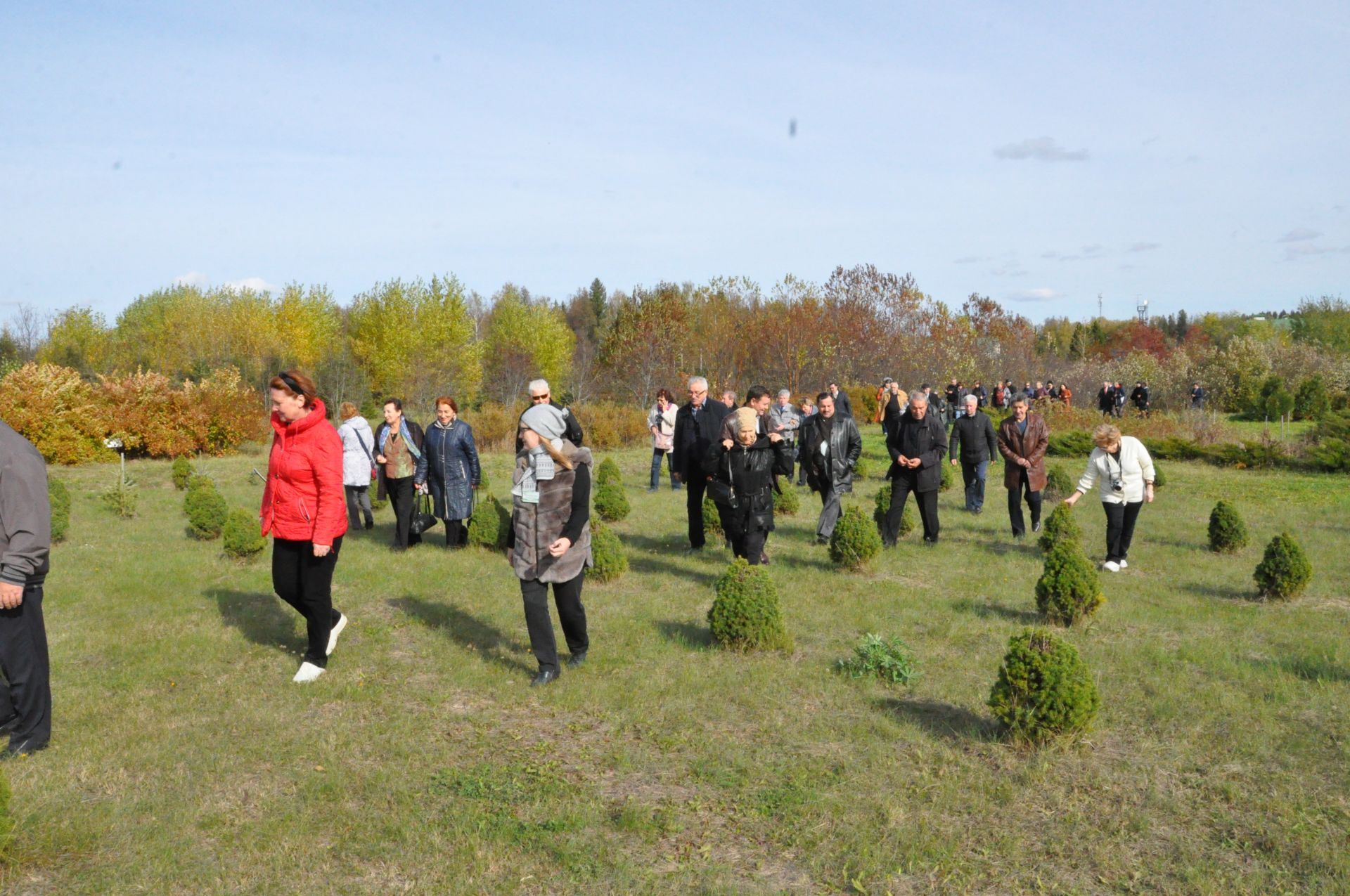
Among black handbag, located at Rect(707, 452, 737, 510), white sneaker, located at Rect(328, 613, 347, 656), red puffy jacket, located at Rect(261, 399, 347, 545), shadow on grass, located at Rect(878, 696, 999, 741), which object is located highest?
red puffy jacket, located at Rect(261, 399, 347, 545)

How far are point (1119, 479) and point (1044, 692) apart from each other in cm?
502

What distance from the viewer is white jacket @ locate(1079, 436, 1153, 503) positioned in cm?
912

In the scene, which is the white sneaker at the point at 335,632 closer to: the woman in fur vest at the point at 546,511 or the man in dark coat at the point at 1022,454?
the woman in fur vest at the point at 546,511

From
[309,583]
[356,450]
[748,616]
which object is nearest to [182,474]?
[356,450]

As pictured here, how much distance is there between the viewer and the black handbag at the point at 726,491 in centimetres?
820

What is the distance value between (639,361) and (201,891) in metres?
38.3

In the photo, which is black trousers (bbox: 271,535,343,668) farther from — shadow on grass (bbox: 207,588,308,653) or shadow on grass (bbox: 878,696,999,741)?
shadow on grass (bbox: 878,696,999,741)

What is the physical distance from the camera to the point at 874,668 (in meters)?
A: 6.21

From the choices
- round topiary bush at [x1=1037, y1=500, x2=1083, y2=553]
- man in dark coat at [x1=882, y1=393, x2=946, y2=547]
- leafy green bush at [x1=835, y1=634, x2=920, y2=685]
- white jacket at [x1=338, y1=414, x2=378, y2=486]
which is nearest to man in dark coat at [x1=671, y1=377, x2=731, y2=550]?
man in dark coat at [x1=882, y1=393, x2=946, y2=547]

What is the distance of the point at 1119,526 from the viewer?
9.45 meters

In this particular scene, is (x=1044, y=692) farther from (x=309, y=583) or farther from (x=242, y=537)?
(x=242, y=537)

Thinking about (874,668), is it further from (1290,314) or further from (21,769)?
(1290,314)

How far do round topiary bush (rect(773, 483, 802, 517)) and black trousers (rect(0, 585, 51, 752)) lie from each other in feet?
29.6

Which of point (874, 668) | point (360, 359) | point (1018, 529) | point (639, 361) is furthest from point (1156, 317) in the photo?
point (874, 668)
